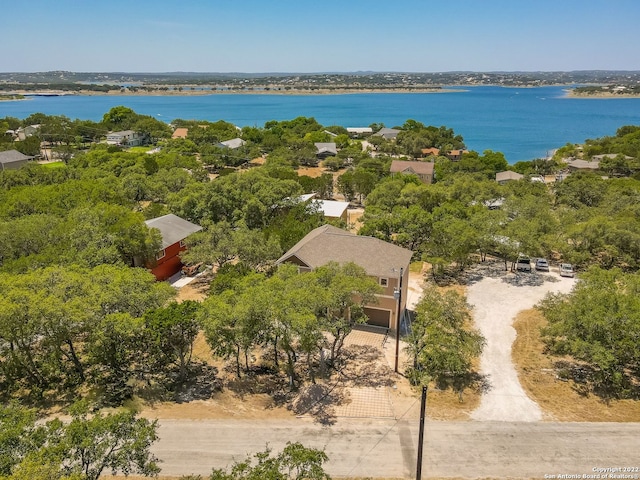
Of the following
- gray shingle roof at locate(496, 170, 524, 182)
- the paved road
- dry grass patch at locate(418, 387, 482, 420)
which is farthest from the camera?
gray shingle roof at locate(496, 170, 524, 182)

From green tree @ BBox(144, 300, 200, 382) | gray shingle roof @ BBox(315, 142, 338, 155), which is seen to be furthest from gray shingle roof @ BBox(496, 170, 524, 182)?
green tree @ BBox(144, 300, 200, 382)

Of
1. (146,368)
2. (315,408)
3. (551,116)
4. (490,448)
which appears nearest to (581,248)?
(490,448)

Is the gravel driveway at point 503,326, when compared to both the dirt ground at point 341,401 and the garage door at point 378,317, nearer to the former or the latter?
the dirt ground at point 341,401

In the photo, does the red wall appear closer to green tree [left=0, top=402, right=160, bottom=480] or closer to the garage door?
the garage door

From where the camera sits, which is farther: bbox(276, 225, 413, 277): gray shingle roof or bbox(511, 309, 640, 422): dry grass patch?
bbox(276, 225, 413, 277): gray shingle roof

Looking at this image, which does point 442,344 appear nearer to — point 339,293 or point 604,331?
point 339,293

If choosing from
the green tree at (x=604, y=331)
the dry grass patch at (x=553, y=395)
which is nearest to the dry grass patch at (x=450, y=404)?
the dry grass patch at (x=553, y=395)
